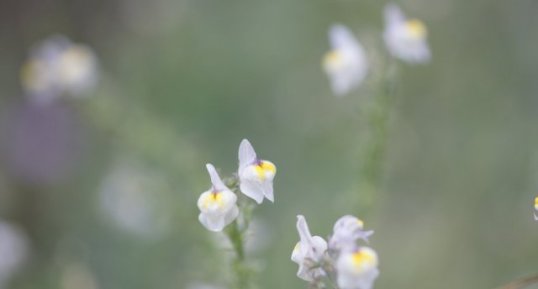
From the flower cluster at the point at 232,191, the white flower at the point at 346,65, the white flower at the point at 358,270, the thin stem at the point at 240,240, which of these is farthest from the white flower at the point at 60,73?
the white flower at the point at 358,270

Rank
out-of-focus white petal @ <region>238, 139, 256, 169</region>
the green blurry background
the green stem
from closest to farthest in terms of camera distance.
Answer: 1. out-of-focus white petal @ <region>238, 139, 256, 169</region>
2. the green stem
3. the green blurry background

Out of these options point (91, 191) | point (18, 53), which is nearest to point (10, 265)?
point (91, 191)

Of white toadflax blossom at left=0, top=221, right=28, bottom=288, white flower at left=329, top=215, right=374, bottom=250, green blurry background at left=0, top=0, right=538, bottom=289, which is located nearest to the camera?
white flower at left=329, top=215, right=374, bottom=250

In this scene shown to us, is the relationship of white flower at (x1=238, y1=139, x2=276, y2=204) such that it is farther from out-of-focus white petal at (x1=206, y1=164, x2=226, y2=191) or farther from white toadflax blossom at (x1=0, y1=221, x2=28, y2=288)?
white toadflax blossom at (x1=0, y1=221, x2=28, y2=288)

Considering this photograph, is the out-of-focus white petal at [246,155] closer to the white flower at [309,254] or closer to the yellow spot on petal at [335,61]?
the white flower at [309,254]

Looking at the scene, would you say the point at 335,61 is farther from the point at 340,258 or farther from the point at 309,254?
the point at 340,258

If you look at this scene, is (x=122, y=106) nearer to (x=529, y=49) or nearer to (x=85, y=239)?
(x=85, y=239)

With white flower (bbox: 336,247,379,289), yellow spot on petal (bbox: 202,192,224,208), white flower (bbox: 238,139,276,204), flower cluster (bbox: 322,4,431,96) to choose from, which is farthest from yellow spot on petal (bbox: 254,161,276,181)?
flower cluster (bbox: 322,4,431,96)
